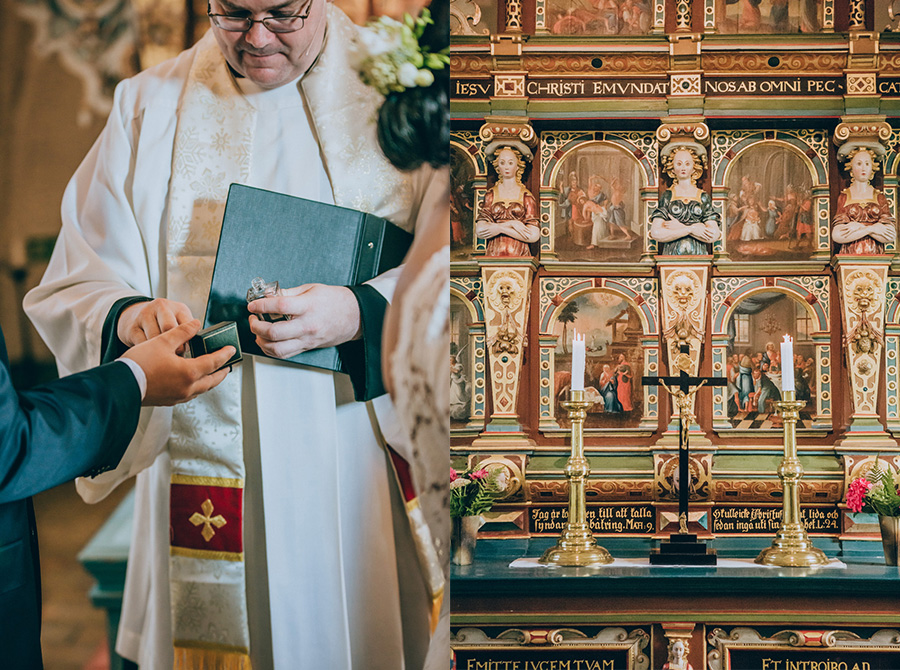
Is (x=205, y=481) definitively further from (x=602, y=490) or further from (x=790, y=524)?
(x=790, y=524)

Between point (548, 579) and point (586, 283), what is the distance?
1.85 m

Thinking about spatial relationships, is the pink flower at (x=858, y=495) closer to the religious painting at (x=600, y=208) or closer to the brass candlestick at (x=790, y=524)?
the brass candlestick at (x=790, y=524)

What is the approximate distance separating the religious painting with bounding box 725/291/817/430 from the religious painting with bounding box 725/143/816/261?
11.8 inches

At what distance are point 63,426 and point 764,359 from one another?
13.8ft

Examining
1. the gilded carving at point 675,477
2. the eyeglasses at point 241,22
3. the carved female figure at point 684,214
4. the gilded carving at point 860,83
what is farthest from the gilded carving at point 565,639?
the gilded carving at point 860,83

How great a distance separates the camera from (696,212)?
5.07 meters

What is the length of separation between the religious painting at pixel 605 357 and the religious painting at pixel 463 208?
0.72m

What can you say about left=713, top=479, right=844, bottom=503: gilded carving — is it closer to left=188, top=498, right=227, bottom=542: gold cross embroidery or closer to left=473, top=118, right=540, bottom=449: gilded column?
left=473, top=118, right=540, bottom=449: gilded column

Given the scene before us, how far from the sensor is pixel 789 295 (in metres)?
5.09

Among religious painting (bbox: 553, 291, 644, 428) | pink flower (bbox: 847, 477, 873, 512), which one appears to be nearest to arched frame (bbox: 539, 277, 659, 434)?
religious painting (bbox: 553, 291, 644, 428)

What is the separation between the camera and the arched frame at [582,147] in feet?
16.8

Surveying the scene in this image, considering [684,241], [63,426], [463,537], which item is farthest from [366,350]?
[684,241]

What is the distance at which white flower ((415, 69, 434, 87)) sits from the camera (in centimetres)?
236

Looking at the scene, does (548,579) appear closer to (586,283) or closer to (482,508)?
(482,508)
